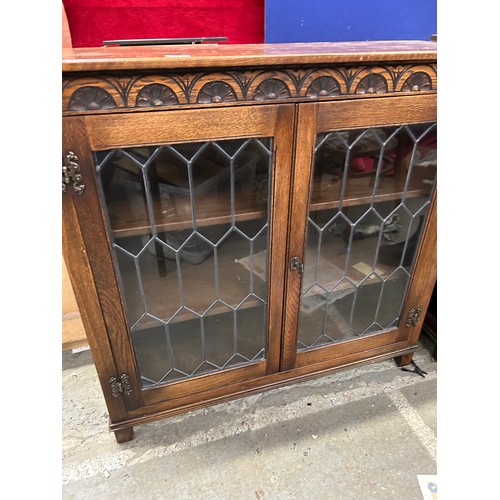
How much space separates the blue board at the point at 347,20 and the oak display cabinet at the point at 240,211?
30cm

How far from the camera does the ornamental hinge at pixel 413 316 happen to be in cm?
111

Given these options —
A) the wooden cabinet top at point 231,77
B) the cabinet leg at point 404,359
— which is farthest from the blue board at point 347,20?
the cabinet leg at point 404,359

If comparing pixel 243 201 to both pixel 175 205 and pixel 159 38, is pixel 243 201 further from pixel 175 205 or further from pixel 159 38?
pixel 159 38

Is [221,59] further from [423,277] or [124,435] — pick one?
[124,435]

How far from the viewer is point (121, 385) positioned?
2.98ft

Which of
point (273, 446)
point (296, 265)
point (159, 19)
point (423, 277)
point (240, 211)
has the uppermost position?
point (159, 19)

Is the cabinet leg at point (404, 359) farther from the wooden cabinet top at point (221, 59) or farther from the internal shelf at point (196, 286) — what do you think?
the wooden cabinet top at point (221, 59)

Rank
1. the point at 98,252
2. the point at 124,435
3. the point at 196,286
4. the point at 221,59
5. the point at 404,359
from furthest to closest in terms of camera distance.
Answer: the point at 404,359 → the point at 124,435 → the point at 196,286 → the point at 98,252 → the point at 221,59

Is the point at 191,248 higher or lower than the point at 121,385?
higher

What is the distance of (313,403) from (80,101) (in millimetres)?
1019

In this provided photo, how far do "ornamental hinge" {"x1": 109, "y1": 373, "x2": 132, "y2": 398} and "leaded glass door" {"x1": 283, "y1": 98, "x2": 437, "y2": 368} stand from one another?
418mm

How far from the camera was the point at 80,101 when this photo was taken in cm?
60

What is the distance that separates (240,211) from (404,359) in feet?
2.73

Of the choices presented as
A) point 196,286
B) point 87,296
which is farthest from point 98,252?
point 196,286
